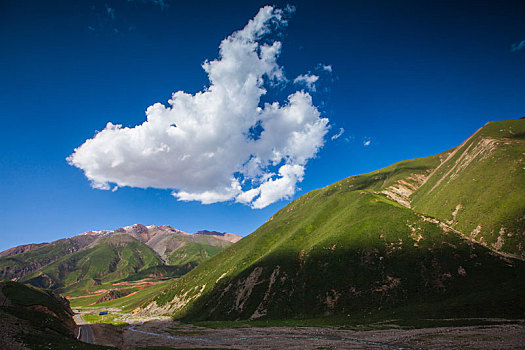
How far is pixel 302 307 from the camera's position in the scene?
9412 centimetres

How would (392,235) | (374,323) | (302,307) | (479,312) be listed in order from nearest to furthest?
(479,312) < (374,323) < (302,307) < (392,235)

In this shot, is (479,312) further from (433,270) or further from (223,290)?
(223,290)

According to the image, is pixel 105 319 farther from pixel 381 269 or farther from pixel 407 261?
pixel 407 261

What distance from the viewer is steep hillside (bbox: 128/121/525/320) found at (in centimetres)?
6788

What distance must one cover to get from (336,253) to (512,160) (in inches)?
3472

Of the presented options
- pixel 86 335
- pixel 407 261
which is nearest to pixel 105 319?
pixel 86 335

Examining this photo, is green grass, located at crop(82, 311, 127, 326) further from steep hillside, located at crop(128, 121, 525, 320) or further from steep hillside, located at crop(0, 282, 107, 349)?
steep hillside, located at crop(0, 282, 107, 349)

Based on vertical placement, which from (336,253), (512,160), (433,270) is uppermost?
(512,160)

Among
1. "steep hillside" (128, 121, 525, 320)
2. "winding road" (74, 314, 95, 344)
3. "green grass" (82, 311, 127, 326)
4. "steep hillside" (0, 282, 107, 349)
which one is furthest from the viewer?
"green grass" (82, 311, 127, 326)

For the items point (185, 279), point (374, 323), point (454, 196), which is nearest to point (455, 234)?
point (454, 196)

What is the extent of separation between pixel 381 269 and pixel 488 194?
56127 millimetres

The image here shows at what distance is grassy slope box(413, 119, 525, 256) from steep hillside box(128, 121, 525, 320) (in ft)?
2.37

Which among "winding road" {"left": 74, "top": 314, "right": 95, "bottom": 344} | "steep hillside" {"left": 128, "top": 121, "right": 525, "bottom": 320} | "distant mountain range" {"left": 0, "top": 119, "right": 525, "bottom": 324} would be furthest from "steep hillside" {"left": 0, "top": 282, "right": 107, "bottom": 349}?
"steep hillside" {"left": 128, "top": 121, "right": 525, "bottom": 320}

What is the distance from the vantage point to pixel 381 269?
89.5 metres
